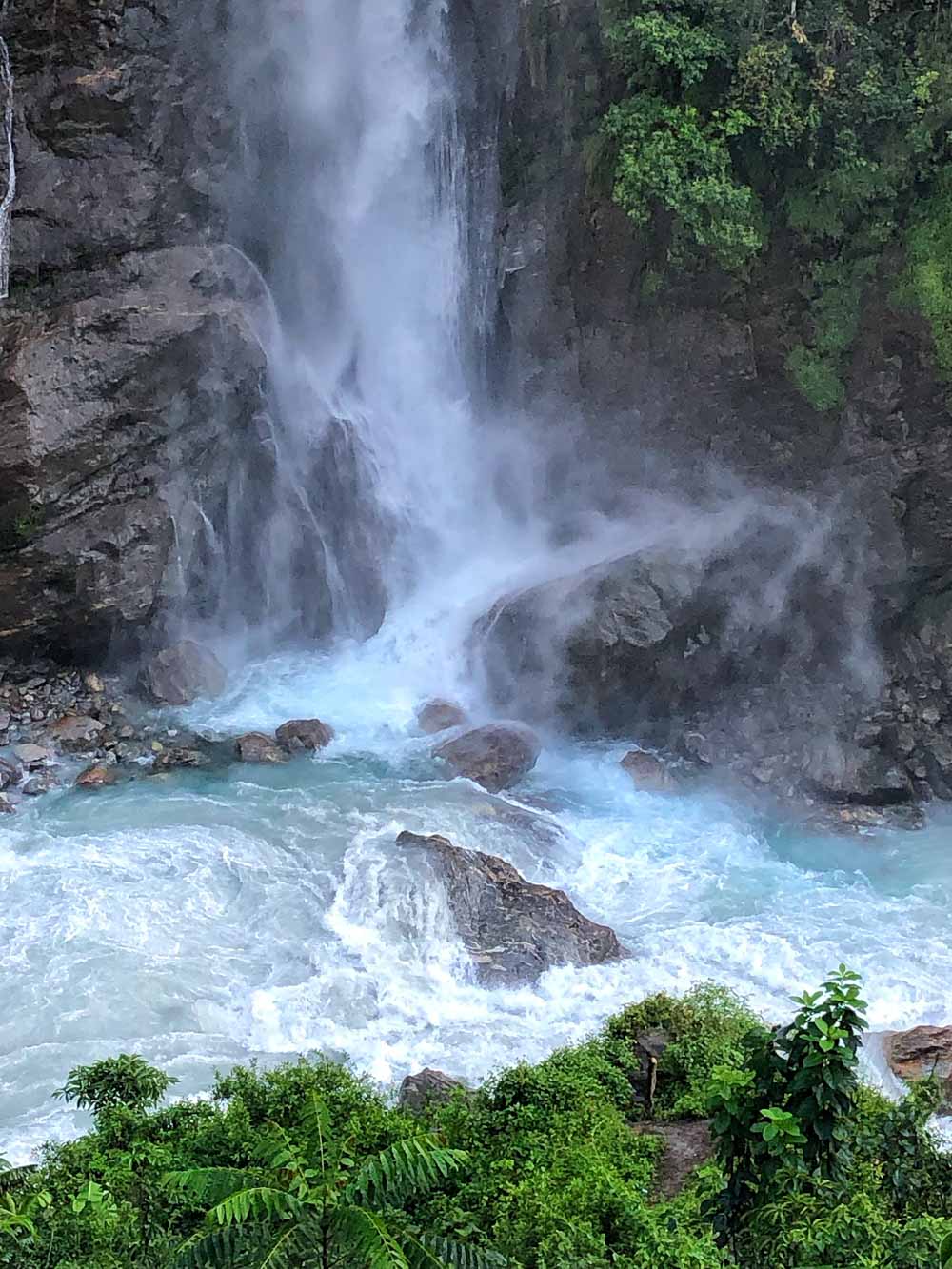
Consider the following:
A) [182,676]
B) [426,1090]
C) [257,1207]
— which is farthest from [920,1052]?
[182,676]

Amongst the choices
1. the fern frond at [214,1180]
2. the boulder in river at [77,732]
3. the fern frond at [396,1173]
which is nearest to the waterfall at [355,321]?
the boulder in river at [77,732]

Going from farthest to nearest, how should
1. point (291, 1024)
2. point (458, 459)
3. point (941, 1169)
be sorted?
point (458, 459) → point (291, 1024) → point (941, 1169)

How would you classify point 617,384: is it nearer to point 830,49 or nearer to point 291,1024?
point 830,49

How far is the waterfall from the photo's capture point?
18234 millimetres

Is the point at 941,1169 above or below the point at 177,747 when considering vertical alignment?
below

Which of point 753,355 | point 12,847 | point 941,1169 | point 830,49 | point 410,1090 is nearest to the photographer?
point 941,1169

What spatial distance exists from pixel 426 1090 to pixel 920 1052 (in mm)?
4425

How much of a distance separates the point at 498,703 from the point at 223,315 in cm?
704

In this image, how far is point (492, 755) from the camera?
15.5 m

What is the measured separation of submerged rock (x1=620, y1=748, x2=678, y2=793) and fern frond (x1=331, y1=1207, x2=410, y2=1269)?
10633 millimetres

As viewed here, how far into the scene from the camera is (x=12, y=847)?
44.5ft

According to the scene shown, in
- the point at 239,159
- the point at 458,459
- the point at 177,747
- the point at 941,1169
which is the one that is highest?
the point at 239,159

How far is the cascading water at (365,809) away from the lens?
1114 cm

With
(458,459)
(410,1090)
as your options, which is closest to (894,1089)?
(410,1090)
